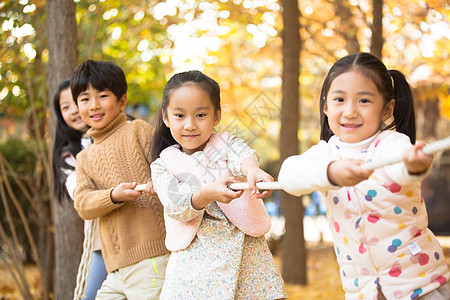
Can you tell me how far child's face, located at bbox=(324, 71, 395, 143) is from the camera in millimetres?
1870

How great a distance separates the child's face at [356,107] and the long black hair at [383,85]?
3cm

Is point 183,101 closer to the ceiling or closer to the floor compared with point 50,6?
closer to the floor

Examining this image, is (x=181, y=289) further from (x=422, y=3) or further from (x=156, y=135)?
(x=422, y=3)

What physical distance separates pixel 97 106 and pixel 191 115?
79cm

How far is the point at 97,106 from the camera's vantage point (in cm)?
277

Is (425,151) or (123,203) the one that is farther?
(123,203)

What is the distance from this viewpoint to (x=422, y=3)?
21.6 ft

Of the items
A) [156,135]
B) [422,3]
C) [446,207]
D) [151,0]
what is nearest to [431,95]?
[422,3]

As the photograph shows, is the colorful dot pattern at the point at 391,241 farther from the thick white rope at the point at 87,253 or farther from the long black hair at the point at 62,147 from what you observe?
the long black hair at the point at 62,147

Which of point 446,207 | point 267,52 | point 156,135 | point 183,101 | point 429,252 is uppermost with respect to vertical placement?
point 267,52

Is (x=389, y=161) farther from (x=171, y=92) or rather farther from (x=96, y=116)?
(x=96, y=116)

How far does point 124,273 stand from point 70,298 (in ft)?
4.94

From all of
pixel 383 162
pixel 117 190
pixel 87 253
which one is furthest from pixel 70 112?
pixel 383 162

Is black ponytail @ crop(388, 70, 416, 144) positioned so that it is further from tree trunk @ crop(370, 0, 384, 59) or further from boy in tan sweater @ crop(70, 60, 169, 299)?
tree trunk @ crop(370, 0, 384, 59)
